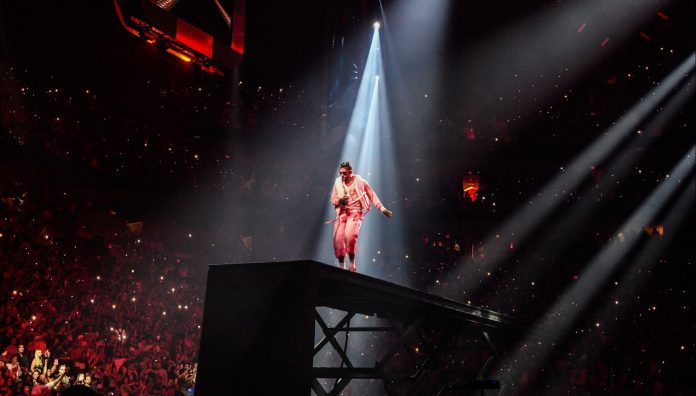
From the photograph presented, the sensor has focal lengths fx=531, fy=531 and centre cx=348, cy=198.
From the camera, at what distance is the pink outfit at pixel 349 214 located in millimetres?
7734

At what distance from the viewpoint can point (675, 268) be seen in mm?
13922

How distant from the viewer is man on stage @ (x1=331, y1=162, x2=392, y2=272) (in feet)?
25.4

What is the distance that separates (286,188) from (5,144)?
7044mm

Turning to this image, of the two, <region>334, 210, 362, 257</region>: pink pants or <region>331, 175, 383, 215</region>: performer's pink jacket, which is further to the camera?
<region>331, 175, 383, 215</region>: performer's pink jacket

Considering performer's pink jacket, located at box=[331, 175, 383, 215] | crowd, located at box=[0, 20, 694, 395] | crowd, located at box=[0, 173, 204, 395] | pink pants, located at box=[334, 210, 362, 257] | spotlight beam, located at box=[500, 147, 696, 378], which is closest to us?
pink pants, located at box=[334, 210, 362, 257]

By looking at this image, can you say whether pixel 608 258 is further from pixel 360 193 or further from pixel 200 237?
pixel 200 237

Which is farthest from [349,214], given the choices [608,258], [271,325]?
[608,258]

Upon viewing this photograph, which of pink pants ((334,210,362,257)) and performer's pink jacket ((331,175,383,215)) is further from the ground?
performer's pink jacket ((331,175,383,215))

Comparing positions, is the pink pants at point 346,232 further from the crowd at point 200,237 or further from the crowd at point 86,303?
the crowd at point 200,237

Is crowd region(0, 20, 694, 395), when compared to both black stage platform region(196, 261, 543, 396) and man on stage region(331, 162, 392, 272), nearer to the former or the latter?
man on stage region(331, 162, 392, 272)

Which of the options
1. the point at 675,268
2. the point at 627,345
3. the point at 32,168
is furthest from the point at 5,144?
the point at 675,268

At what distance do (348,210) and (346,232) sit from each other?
33 centimetres

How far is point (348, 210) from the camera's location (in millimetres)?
7812

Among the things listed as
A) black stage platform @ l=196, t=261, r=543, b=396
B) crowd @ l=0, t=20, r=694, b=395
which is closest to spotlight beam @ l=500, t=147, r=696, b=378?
crowd @ l=0, t=20, r=694, b=395
